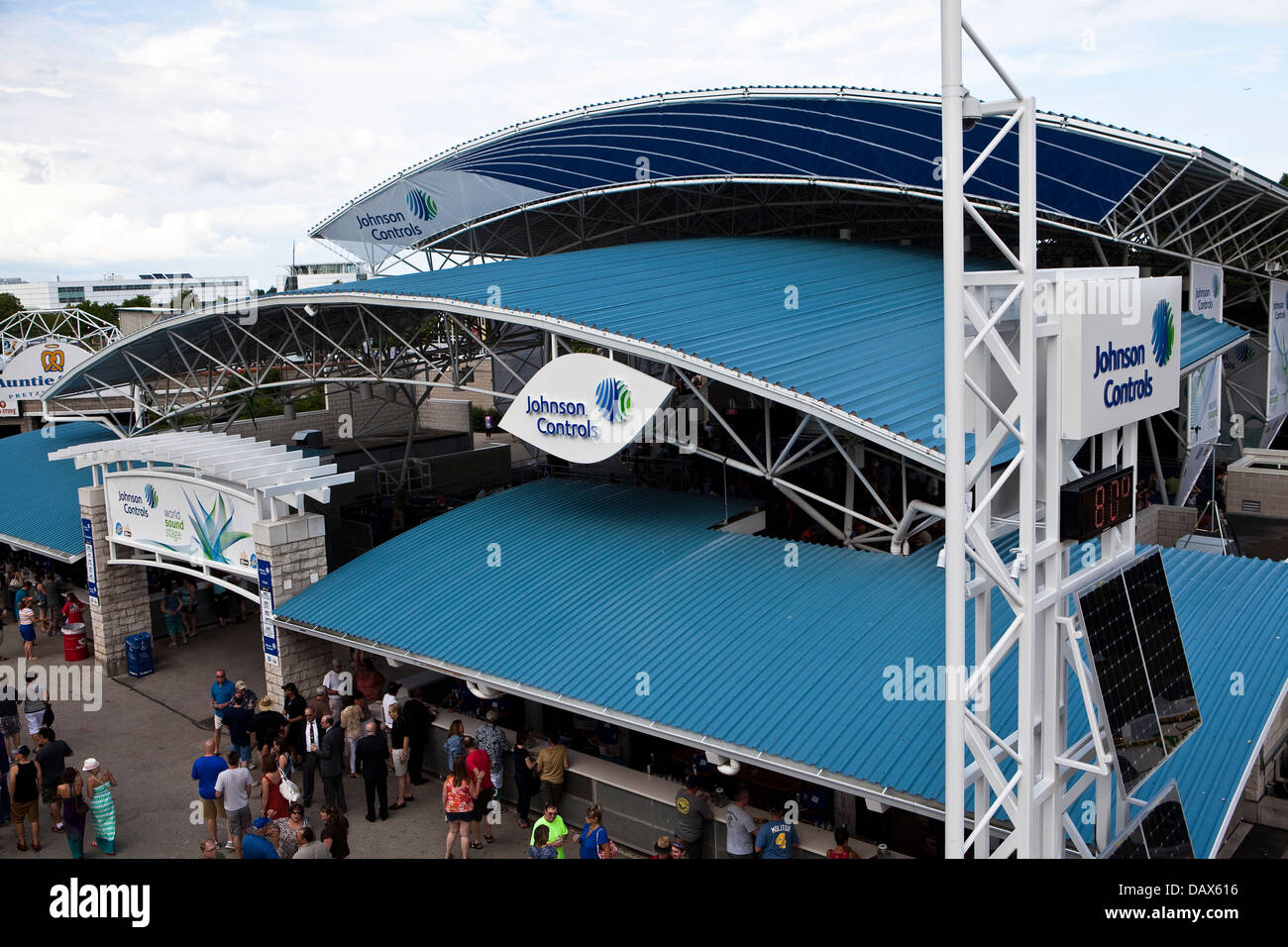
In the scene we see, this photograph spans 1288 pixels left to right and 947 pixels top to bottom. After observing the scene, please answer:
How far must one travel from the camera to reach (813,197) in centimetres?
2703

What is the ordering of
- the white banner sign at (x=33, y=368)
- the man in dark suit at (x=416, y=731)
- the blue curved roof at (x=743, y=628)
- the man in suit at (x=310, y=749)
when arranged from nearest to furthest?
1. the blue curved roof at (x=743, y=628)
2. the man in suit at (x=310, y=749)
3. the man in dark suit at (x=416, y=731)
4. the white banner sign at (x=33, y=368)

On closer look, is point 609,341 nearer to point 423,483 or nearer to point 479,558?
point 479,558

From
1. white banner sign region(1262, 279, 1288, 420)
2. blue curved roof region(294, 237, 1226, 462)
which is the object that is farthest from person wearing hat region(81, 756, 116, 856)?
white banner sign region(1262, 279, 1288, 420)

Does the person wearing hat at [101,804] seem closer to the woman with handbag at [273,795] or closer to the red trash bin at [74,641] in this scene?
the woman with handbag at [273,795]

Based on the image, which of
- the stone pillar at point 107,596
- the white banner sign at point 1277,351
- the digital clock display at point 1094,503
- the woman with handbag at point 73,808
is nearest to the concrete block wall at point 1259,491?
the white banner sign at point 1277,351

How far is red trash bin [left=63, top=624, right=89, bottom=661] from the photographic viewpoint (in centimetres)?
2119

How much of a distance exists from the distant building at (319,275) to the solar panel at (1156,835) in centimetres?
3089

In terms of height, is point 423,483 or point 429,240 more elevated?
point 429,240

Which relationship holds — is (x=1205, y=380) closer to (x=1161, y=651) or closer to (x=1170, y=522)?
(x=1170, y=522)

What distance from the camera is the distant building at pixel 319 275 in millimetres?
39484

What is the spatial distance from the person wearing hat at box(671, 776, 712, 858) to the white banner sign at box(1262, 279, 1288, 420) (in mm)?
23282

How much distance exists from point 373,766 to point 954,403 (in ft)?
30.3
